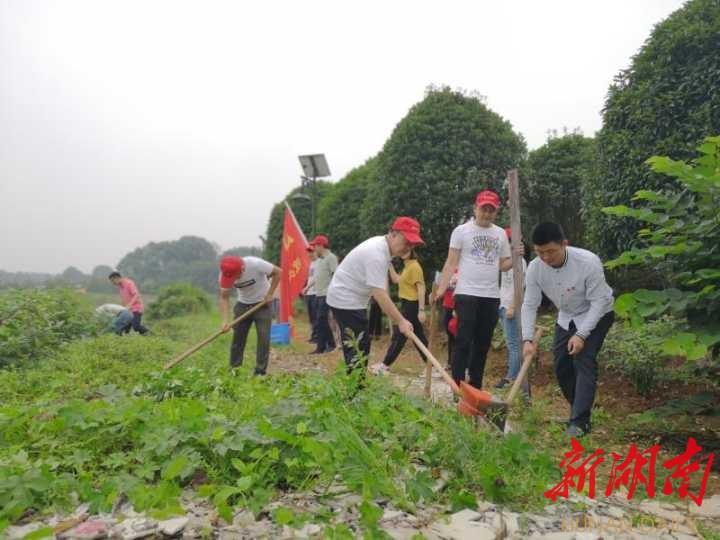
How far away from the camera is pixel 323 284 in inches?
379

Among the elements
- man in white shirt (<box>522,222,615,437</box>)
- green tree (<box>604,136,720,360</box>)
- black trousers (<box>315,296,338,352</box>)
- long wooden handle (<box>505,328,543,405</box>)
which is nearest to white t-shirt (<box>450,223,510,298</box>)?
man in white shirt (<box>522,222,615,437</box>)

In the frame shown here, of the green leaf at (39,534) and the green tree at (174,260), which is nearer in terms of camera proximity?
the green leaf at (39,534)

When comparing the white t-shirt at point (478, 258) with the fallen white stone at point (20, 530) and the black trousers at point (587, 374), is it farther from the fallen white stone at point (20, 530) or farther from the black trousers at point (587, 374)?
the fallen white stone at point (20, 530)

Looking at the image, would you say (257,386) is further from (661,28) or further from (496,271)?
(661,28)

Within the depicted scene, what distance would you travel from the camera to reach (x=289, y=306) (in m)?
10.9

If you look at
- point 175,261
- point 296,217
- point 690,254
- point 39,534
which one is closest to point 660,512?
point 690,254

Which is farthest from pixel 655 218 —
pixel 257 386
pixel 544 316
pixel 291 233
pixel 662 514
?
pixel 291 233

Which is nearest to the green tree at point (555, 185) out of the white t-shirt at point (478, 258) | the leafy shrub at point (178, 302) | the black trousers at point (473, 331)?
the white t-shirt at point (478, 258)

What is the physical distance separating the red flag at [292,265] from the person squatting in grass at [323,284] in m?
0.62

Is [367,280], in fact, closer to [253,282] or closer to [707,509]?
[253,282]

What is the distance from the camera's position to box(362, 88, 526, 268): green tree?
30.9 ft

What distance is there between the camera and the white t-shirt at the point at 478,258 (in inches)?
197

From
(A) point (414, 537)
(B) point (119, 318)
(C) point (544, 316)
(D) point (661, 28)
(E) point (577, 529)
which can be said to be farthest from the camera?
(B) point (119, 318)

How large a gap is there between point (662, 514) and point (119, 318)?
9557 millimetres
